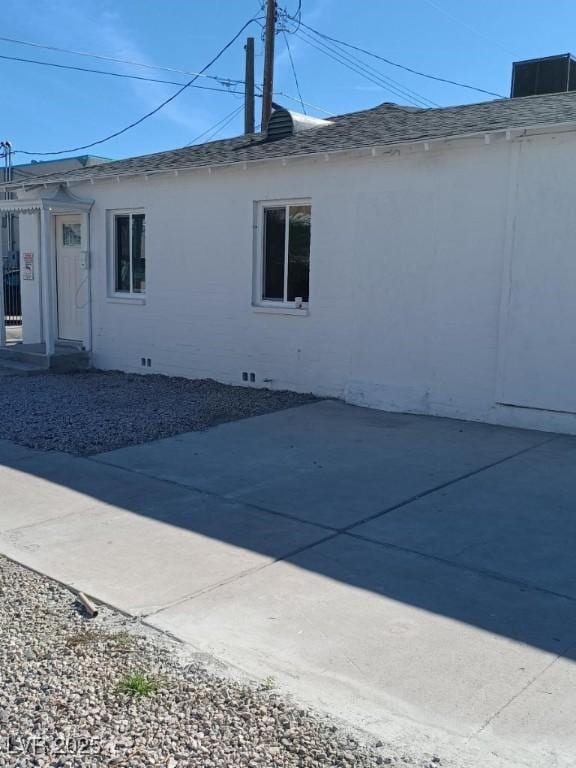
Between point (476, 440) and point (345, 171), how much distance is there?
13.8 ft

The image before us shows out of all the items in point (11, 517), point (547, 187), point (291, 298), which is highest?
point (547, 187)

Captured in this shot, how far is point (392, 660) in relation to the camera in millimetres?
3750

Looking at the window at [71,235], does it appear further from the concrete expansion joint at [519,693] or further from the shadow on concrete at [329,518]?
the concrete expansion joint at [519,693]

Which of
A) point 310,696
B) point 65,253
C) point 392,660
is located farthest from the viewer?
point 65,253

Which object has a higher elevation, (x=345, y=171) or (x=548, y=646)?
(x=345, y=171)

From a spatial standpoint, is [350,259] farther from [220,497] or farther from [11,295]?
[11,295]

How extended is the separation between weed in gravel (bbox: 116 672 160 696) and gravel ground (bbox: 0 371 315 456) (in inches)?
178

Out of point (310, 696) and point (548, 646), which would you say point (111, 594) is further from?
point (548, 646)

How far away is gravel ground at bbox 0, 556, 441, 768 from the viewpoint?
118 inches

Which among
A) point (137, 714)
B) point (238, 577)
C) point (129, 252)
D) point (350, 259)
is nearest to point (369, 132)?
point (350, 259)

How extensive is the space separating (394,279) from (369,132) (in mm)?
2557

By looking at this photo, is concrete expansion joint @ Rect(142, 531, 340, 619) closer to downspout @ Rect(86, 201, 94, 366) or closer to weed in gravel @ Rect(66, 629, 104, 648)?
weed in gravel @ Rect(66, 629, 104, 648)

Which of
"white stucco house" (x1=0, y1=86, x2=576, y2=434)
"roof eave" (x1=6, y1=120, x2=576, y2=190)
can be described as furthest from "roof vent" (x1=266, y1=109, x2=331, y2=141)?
"roof eave" (x1=6, y1=120, x2=576, y2=190)

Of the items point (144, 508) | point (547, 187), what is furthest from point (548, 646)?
point (547, 187)
